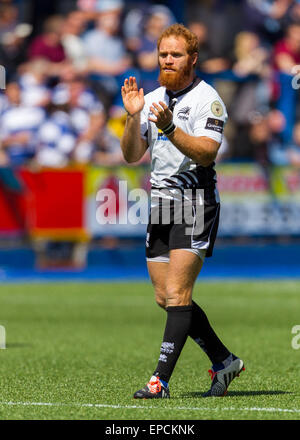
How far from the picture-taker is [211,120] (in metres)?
6.60

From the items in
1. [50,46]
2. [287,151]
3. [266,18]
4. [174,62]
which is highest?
[266,18]

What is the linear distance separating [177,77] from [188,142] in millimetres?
543

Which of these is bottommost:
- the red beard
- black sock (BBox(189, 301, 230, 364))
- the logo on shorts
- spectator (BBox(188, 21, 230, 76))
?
black sock (BBox(189, 301, 230, 364))

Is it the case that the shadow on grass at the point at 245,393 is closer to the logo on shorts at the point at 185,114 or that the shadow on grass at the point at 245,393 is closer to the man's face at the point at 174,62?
the logo on shorts at the point at 185,114

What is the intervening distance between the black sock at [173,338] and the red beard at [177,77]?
1.41 m

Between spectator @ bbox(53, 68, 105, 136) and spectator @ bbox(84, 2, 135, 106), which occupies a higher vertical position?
spectator @ bbox(84, 2, 135, 106)

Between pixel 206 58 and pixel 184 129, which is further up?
pixel 206 58

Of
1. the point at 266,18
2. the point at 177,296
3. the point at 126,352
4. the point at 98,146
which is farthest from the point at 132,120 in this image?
the point at 266,18

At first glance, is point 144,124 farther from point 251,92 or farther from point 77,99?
point 251,92

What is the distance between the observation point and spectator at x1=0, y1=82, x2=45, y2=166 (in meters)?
16.3

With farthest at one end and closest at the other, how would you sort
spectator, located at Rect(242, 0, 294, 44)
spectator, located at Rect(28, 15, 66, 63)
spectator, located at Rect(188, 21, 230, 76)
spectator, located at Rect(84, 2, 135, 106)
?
spectator, located at Rect(242, 0, 294, 44) → spectator, located at Rect(188, 21, 230, 76) → spectator, located at Rect(84, 2, 135, 106) → spectator, located at Rect(28, 15, 66, 63)

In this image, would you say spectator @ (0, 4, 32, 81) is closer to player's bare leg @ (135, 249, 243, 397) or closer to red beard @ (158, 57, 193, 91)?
red beard @ (158, 57, 193, 91)

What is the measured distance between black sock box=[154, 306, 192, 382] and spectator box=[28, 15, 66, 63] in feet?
37.3

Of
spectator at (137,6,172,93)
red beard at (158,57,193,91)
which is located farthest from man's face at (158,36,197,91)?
spectator at (137,6,172,93)
